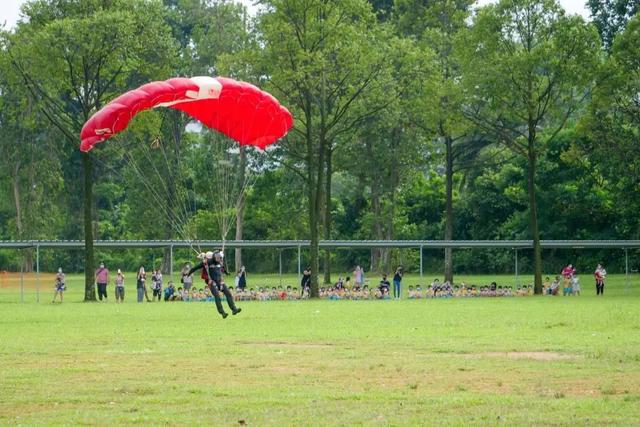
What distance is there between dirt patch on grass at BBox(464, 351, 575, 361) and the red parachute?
33.3ft

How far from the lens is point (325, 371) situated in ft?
56.4

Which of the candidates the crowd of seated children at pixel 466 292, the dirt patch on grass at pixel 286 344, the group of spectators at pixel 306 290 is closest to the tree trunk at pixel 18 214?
the group of spectators at pixel 306 290

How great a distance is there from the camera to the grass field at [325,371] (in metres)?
13.1

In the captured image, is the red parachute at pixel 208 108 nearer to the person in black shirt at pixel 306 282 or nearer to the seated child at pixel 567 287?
the person in black shirt at pixel 306 282

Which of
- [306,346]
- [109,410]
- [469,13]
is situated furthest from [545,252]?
[109,410]

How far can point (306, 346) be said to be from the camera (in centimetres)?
2164

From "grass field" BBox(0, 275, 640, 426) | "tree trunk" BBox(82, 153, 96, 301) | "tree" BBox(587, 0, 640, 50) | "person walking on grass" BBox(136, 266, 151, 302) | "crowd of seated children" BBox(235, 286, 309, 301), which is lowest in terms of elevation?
"grass field" BBox(0, 275, 640, 426)

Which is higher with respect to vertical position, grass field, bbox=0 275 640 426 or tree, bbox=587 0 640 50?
tree, bbox=587 0 640 50

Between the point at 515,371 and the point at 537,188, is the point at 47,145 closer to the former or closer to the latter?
the point at 537,188

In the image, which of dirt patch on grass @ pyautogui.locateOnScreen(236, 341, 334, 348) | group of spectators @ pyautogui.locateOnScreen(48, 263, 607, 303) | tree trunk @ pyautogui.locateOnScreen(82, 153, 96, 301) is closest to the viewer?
dirt patch on grass @ pyautogui.locateOnScreen(236, 341, 334, 348)

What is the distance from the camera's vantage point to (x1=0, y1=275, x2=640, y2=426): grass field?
42.9 feet

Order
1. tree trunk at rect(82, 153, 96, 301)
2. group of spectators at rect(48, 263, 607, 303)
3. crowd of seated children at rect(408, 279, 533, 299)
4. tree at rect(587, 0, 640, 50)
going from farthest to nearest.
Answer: tree at rect(587, 0, 640, 50)
crowd of seated children at rect(408, 279, 533, 299)
group of spectators at rect(48, 263, 607, 303)
tree trunk at rect(82, 153, 96, 301)

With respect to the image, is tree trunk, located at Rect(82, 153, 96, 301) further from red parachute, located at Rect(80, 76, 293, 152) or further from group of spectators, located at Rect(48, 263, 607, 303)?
red parachute, located at Rect(80, 76, 293, 152)

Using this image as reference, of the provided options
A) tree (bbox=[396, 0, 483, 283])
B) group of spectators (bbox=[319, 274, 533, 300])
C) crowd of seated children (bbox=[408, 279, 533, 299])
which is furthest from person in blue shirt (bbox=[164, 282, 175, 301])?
tree (bbox=[396, 0, 483, 283])
